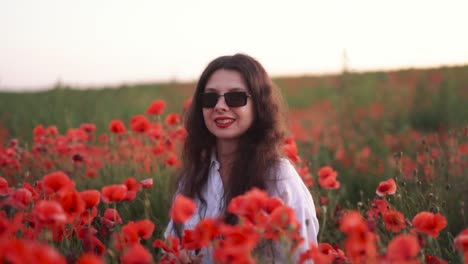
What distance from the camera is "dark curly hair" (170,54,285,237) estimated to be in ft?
7.34

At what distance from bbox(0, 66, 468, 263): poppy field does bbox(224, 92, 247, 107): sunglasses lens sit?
529 mm

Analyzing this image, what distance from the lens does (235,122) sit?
91.0 inches

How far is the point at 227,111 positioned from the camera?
2271 millimetres

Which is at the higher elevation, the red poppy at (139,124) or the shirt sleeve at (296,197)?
the red poppy at (139,124)

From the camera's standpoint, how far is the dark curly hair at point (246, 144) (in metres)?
2.24

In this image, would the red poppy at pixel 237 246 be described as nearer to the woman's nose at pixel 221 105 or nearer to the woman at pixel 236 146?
the woman at pixel 236 146

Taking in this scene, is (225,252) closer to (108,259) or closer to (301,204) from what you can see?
(301,204)

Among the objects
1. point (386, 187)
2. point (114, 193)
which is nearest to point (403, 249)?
point (386, 187)

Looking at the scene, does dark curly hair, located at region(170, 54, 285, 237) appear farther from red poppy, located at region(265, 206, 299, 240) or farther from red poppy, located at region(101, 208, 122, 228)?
red poppy, located at region(265, 206, 299, 240)

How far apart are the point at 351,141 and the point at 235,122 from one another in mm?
3583

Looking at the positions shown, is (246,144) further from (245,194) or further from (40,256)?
(40,256)

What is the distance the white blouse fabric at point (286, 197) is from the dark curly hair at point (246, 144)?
4cm

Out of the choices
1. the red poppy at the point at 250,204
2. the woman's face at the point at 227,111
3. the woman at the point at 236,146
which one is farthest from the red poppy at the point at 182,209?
the woman's face at the point at 227,111

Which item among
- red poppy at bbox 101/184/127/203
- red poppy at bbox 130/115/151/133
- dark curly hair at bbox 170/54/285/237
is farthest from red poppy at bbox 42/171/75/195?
red poppy at bbox 130/115/151/133
